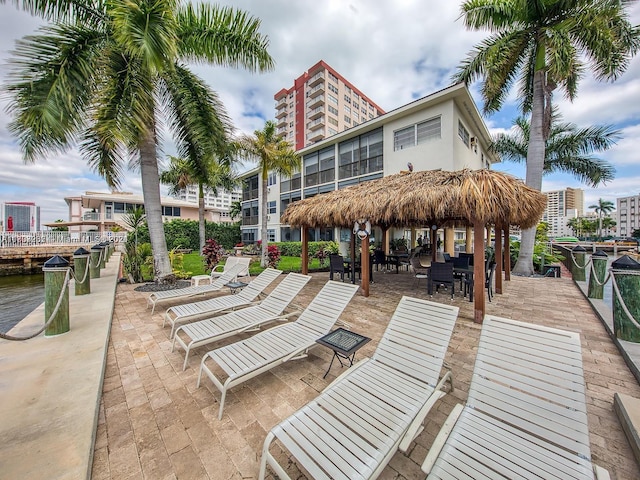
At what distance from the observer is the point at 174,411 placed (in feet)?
8.89

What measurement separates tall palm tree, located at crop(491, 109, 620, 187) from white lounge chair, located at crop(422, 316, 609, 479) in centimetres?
1625

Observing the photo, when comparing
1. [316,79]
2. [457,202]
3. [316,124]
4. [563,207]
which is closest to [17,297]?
[457,202]

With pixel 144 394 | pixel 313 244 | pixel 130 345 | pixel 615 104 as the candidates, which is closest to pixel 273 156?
pixel 313 244

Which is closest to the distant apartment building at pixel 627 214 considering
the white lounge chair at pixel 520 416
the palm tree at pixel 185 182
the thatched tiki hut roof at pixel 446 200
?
the thatched tiki hut roof at pixel 446 200

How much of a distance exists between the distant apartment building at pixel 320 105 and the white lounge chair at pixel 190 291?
36.0 meters

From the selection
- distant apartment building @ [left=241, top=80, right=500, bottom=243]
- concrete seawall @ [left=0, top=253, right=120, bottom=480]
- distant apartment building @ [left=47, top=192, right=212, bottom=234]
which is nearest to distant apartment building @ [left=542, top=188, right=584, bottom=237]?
distant apartment building @ [left=241, top=80, right=500, bottom=243]

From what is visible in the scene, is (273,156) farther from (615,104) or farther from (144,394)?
(615,104)

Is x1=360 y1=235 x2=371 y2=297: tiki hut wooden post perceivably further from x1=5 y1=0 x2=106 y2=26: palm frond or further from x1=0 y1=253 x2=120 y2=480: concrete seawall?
x1=5 y1=0 x2=106 y2=26: palm frond

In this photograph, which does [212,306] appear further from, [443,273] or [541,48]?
[541,48]

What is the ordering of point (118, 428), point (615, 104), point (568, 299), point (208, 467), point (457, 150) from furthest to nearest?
point (615, 104), point (457, 150), point (568, 299), point (118, 428), point (208, 467)

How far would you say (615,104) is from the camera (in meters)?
16.2

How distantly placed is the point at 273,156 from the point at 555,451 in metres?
14.6

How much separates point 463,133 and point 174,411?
17286mm

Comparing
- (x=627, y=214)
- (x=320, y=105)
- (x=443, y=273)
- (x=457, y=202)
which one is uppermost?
(x=320, y=105)
